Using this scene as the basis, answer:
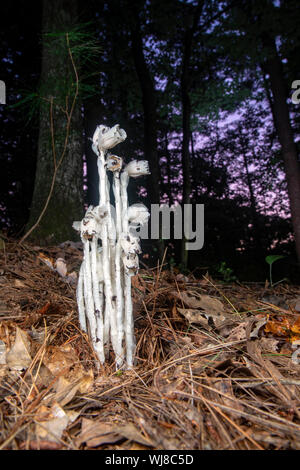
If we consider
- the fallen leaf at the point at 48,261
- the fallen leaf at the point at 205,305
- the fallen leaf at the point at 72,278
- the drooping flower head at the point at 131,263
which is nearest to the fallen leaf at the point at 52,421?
the drooping flower head at the point at 131,263

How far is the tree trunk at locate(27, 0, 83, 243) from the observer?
8.59ft

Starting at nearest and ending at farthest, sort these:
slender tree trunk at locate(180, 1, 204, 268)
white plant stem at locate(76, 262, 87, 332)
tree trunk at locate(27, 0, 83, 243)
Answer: white plant stem at locate(76, 262, 87, 332)
tree trunk at locate(27, 0, 83, 243)
slender tree trunk at locate(180, 1, 204, 268)

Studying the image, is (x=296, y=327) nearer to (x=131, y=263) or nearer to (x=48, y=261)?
(x=131, y=263)

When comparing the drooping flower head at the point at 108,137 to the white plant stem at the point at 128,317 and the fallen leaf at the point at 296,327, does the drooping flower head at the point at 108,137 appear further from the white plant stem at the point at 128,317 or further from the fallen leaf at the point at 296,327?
the fallen leaf at the point at 296,327

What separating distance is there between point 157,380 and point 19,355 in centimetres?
51

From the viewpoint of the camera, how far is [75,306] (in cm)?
145

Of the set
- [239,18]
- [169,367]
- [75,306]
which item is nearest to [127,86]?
[239,18]

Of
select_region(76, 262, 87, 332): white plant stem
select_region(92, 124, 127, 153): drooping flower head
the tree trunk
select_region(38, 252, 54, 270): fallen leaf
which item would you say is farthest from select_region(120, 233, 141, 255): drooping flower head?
the tree trunk

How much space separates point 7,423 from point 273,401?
79 centimetres

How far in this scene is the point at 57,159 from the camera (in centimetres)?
287

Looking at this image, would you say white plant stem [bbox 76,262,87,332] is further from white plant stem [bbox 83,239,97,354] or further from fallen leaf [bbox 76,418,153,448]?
fallen leaf [bbox 76,418,153,448]

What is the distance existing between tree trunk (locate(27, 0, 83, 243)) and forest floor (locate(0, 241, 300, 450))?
1132 mm

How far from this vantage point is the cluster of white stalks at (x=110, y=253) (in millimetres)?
1038

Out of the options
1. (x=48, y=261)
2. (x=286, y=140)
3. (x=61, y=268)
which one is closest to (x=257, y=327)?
(x=61, y=268)
